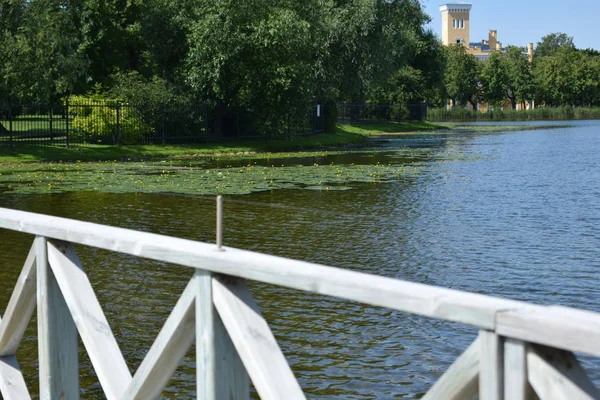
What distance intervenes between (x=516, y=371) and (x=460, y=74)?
406 ft

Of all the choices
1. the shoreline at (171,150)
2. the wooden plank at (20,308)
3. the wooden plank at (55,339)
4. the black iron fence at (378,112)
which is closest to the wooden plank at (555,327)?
the wooden plank at (55,339)

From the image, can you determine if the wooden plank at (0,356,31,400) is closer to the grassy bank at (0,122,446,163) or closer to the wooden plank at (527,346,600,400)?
the wooden plank at (527,346,600,400)

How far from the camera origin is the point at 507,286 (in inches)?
378

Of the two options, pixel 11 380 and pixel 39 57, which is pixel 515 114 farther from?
pixel 11 380

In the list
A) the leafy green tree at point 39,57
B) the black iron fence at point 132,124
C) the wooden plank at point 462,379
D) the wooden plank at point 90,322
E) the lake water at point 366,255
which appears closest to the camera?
the wooden plank at point 462,379

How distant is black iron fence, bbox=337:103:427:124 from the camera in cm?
7162

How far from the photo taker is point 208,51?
38.8 m

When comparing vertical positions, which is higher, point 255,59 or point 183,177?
point 255,59

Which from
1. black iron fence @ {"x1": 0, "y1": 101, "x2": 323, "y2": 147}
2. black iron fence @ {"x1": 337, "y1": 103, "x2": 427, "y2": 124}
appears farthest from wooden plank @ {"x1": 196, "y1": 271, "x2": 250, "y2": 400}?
black iron fence @ {"x1": 337, "y1": 103, "x2": 427, "y2": 124}

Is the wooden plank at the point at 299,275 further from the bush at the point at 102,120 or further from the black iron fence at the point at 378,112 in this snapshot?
the black iron fence at the point at 378,112

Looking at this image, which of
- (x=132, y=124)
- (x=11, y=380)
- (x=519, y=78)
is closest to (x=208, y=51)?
(x=132, y=124)

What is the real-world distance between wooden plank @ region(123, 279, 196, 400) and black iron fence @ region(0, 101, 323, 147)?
107ft

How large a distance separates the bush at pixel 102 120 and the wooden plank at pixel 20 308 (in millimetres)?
33932

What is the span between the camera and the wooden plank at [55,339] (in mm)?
3832
